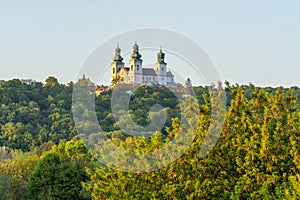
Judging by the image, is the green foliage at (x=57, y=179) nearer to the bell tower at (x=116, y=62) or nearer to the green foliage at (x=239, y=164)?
the bell tower at (x=116, y=62)

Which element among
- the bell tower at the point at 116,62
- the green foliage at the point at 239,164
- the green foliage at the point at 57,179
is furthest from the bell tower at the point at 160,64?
the green foliage at the point at 57,179

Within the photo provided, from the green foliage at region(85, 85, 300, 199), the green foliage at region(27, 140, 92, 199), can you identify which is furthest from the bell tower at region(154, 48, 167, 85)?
the green foliage at region(27, 140, 92, 199)

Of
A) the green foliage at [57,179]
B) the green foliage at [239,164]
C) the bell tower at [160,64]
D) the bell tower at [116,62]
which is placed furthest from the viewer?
the green foliage at [57,179]

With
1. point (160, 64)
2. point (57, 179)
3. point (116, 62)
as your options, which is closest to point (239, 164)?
point (57, 179)

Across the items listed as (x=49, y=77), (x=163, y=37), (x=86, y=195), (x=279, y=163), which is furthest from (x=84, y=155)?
(x=49, y=77)

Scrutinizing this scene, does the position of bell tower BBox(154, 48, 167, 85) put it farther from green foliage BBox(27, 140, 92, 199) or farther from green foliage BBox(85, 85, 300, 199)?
green foliage BBox(27, 140, 92, 199)

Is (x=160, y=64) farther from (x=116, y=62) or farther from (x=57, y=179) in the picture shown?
(x=57, y=179)

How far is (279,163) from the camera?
1598cm

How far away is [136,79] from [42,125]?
1295 cm

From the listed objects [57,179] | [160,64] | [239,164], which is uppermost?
[160,64]

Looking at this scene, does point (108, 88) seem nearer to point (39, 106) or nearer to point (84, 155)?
point (39, 106)

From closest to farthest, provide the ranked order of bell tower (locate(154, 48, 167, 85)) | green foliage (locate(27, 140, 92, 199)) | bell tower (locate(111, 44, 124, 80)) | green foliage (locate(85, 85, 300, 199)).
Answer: green foliage (locate(85, 85, 300, 199))
bell tower (locate(154, 48, 167, 85))
bell tower (locate(111, 44, 124, 80))
green foliage (locate(27, 140, 92, 199))

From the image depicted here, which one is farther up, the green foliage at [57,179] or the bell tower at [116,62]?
the bell tower at [116,62]

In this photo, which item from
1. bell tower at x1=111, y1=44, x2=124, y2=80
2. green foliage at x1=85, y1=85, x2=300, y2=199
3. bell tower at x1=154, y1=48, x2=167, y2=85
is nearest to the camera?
green foliage at x1=85, y1=85, x2=300, y2=199
